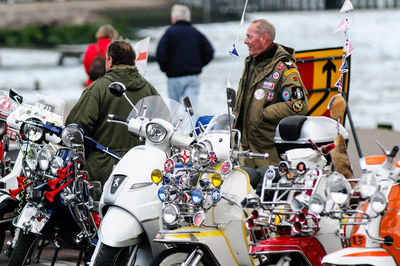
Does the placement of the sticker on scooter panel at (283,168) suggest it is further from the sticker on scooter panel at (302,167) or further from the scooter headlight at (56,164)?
the scooter headlight at (56,164)

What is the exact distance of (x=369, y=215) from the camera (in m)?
4.91

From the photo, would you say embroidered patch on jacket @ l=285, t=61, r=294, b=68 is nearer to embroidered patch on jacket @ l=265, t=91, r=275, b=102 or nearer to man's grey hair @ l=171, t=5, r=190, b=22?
embroidered patch on jacket @ l=265, t=91, r=275, b=102

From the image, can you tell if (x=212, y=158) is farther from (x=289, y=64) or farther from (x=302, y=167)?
(x=289, y=64)

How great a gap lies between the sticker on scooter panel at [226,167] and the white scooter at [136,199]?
1.34ft

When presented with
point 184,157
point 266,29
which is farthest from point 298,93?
point 184,157

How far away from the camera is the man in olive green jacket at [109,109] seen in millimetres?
7016

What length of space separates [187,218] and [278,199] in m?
0.64

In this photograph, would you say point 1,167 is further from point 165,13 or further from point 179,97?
point 165,13

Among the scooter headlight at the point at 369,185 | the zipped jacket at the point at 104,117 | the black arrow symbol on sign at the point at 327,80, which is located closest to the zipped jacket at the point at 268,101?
the zipped jacket at the point at 104,117

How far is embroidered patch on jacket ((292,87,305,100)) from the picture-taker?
24.0 ft

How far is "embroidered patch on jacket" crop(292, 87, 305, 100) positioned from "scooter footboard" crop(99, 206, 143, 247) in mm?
1938

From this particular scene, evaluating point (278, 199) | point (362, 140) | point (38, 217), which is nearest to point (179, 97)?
point (362, 140)

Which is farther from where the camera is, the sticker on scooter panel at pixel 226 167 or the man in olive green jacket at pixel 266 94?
the man in olive green jacket at pixel 266 94

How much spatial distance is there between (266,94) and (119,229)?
206 cm
